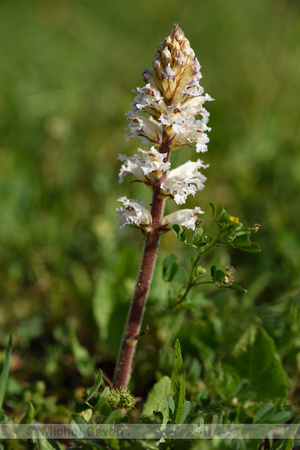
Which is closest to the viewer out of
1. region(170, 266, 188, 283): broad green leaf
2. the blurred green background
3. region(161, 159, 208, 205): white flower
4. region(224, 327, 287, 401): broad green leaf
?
region(161, 159, 208, 205): white flower

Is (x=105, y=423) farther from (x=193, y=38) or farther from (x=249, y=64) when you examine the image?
(x=193, y=38)

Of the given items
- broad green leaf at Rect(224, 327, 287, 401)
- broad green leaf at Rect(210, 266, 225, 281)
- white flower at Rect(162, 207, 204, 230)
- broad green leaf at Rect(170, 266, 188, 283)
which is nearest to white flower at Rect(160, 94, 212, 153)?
white flower at Rect(162, 207, 204, 230)

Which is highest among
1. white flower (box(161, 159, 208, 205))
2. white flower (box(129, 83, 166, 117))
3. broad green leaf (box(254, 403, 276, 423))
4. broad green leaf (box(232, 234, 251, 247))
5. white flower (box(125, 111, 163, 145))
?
white flower (box(129, 83, 166, 117))

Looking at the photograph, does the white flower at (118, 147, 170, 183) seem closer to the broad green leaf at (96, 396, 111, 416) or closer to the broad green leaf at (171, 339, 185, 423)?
the broad green leaf at (171, 339, 185, 423)

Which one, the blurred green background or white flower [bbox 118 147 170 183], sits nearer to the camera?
white flower [bbox 118 147 170 183]

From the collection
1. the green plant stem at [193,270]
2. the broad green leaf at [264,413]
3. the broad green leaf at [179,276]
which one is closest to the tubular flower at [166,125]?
the green plant stem at [193,270]

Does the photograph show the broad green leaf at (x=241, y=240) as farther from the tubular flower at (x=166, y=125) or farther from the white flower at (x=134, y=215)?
the white flower at (x=134, y=215)

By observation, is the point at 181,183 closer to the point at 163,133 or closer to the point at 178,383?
the point at 163,133
